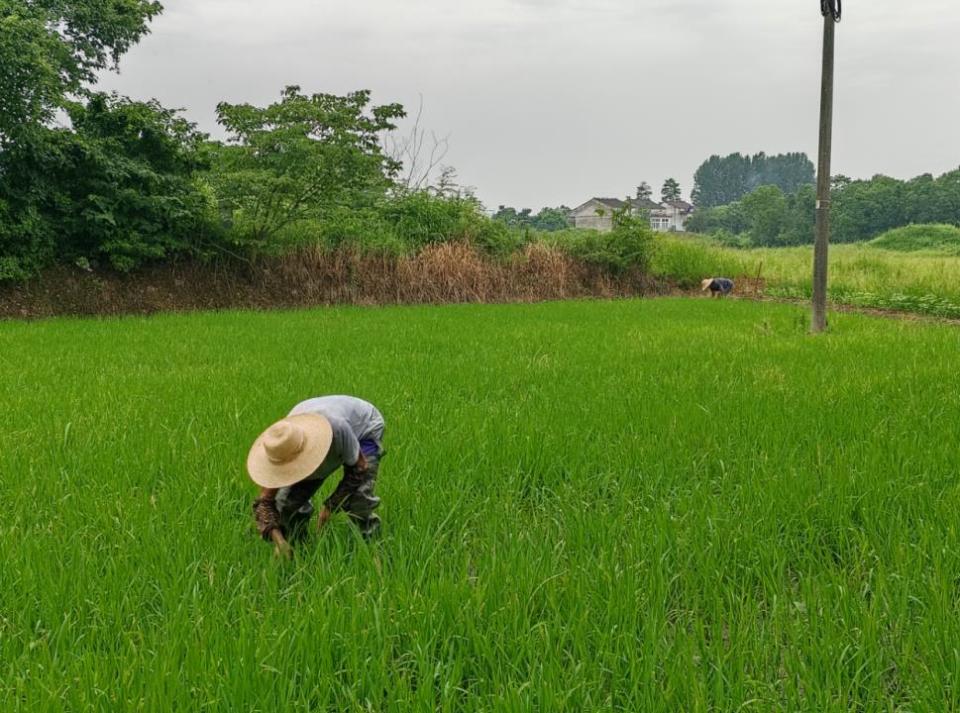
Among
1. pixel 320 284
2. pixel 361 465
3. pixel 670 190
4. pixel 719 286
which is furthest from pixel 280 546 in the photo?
pixel 670 190

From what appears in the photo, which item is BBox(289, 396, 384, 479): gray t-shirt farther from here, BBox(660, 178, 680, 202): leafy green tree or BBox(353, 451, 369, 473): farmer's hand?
BBox(660, 178, 680, 202): leafy green tree

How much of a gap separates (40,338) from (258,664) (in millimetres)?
7104

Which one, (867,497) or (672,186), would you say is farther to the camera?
(672,186)

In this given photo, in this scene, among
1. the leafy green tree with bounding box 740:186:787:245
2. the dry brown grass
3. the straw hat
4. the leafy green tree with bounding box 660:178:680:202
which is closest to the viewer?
the straw hat

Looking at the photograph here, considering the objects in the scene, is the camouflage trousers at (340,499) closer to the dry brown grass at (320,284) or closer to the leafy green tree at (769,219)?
the dry brown grass at (320,284)

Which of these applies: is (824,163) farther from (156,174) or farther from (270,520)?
(156,174)

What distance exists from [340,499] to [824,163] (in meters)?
7.32

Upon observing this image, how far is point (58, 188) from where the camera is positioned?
1017cm

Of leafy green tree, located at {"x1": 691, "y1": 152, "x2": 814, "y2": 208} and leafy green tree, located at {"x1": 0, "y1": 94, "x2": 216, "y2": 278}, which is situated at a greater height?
leafy green tree, located at {"x1": 691, "y1": 152, "x2": 814, "y2": 208}

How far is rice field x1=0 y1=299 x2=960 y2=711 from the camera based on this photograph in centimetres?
127

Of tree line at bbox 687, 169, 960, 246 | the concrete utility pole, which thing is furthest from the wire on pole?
tree line at bbox 687, 169, 960, 246

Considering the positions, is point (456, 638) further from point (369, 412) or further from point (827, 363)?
point (827, 363)

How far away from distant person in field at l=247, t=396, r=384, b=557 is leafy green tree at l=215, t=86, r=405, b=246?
10526 millimetres

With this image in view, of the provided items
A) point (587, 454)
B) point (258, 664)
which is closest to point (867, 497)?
point (587, 454)
